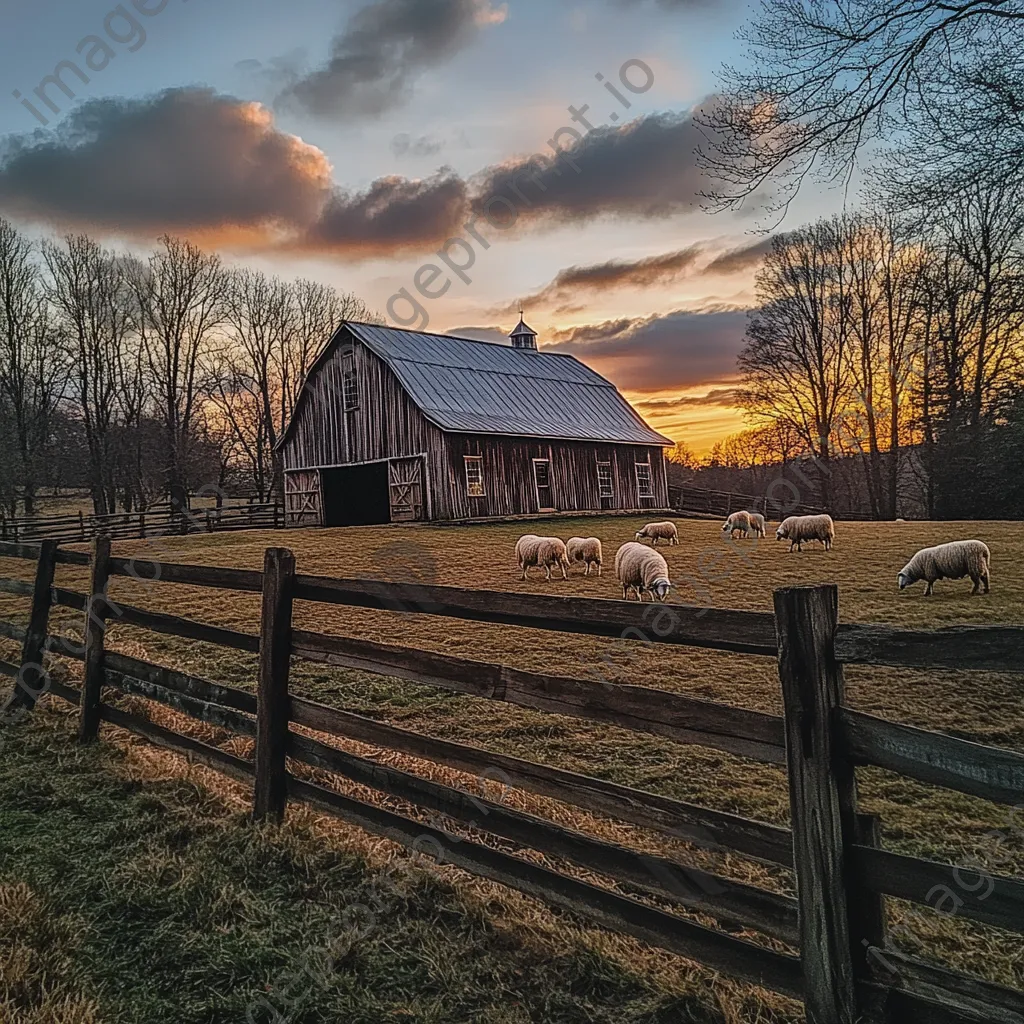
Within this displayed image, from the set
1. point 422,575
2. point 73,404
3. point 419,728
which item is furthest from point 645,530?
point 73,404

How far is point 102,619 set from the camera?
570 cm

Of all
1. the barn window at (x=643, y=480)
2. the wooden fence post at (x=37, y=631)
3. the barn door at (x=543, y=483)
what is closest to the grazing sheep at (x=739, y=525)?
Result: the barn door at (x=543, y=483)

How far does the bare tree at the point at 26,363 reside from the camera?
34.7m

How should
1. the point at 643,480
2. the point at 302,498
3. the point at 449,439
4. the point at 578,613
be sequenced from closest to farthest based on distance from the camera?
1. the point at 578,613
2. the point at 449,439
3. the point at 302,498
4. the point at 643,480

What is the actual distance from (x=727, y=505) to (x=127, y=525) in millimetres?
30291

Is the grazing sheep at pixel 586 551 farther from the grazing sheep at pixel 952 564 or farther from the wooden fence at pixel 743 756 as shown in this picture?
the wooden fence at pixel 743 756

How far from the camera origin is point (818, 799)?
7.59 feet

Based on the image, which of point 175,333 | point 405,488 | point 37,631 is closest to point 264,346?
point 175,333

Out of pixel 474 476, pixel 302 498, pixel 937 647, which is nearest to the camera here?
pixel 937 647

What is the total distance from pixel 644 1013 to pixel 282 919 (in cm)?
171

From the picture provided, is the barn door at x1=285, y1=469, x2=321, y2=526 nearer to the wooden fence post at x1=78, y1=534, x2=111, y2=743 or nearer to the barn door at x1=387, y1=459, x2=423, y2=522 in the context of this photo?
the barn door at x1=387, y1=459, x2=423, y2=522

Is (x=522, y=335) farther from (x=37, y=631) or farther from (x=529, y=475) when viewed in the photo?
(x=37, y=631)

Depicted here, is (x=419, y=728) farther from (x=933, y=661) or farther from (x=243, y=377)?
(x=243, y=377)

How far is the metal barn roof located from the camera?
27.2 meters
